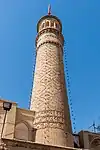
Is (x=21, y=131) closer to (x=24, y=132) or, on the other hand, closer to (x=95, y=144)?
(x=24, y=132)

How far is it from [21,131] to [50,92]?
2.61 meters

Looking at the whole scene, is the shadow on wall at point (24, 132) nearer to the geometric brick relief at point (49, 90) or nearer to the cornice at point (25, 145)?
the geometric brick relief at point (49, 90)

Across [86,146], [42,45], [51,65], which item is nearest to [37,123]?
[86,146]

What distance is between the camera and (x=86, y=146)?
1099 centimetres

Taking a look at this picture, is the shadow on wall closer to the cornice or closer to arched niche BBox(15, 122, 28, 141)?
arched niche BBox(15, 122, 28, 141)

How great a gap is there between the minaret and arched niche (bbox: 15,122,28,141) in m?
0.55

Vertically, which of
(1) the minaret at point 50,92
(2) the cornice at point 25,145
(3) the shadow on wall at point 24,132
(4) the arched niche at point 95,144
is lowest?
(2) the cornice at point 25,145

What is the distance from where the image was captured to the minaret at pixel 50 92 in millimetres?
10383

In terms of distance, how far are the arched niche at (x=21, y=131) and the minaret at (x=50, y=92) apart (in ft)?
1.79

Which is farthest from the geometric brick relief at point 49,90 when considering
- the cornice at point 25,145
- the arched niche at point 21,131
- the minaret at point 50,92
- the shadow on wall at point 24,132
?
the cornice at point 25,145

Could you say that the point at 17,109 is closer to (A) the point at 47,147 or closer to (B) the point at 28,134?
(B) the point at 28,134

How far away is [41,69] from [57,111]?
276 cm

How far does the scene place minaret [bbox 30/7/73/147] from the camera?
34.1ft

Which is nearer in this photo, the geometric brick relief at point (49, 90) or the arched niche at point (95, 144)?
the geometric brick relief at point (49, 90)
